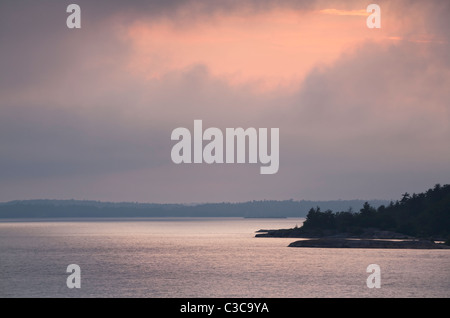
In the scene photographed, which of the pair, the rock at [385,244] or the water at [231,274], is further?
the rock at [385,244]

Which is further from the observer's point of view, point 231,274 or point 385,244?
point 385,244

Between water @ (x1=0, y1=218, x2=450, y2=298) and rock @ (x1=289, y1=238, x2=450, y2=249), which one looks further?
rock @ (x1=289, y1=238, x2=450, y2=249)

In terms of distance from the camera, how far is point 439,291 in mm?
100625

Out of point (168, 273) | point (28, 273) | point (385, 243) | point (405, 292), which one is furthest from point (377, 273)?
point (385, 243)

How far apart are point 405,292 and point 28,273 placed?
65.7 meters
